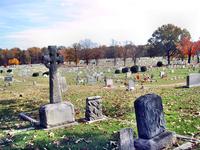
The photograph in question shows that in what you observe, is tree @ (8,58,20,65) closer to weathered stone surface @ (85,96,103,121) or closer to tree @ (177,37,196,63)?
tree @ (177,37,196,63)

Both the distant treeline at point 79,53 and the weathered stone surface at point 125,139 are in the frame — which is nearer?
the weathered stone surface at point 125,139

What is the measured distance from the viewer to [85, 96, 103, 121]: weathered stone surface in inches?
468

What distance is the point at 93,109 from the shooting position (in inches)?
473

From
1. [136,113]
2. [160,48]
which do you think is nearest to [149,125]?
[136,113]

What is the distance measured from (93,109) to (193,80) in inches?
506

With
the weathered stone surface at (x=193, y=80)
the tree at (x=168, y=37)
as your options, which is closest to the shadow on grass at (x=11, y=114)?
the weathered stone surface at (x=193, y=80)

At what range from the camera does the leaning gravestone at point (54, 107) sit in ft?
37.5

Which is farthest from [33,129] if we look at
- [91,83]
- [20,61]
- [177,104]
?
[20,61]

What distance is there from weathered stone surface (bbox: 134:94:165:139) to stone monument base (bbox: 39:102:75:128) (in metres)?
4.22

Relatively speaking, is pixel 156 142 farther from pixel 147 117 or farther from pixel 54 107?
pixel 54 107

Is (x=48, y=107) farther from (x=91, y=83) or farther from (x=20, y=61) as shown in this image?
(x=20, y=61)

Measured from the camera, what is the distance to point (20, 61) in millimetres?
116938

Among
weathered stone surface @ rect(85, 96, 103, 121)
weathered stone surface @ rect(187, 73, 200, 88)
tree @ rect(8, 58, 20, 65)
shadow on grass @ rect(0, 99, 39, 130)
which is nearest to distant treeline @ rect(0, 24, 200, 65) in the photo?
tree @ rect(8, 58, 20, 65)

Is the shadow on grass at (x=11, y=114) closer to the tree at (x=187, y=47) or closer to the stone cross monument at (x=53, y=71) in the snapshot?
the stone cross monument at (x=53, y=71)
